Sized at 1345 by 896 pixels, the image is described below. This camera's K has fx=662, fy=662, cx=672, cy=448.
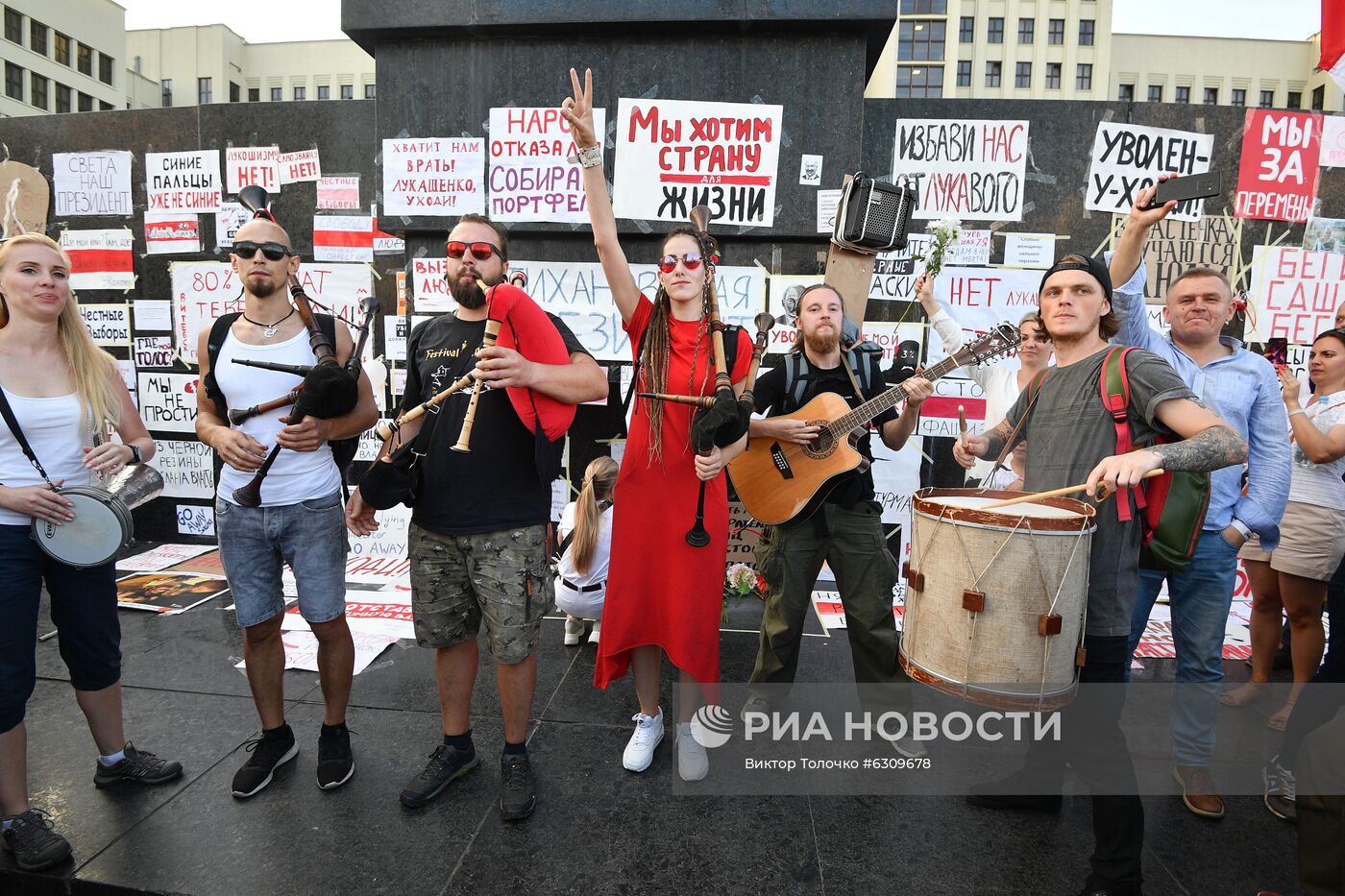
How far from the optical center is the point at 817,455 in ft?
10.6

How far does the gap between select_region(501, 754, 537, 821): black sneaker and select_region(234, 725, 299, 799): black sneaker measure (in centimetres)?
103

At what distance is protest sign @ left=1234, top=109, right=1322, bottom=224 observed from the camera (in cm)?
495

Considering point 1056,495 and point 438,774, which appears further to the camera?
point 438,774

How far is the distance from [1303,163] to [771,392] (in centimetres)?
487

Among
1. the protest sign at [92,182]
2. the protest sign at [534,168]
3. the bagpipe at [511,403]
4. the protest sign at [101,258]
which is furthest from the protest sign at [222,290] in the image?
the bagpipe at [511,403]

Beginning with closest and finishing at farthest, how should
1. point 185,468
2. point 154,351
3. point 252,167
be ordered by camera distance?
point 252,167, point 154,351, point 185,468

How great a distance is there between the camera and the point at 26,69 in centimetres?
3841

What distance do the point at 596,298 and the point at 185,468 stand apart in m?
4.33

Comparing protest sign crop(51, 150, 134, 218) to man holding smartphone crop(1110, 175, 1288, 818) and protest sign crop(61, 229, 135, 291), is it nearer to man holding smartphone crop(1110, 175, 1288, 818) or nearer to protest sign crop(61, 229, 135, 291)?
protest sign crop(61, 229, 135, 291)

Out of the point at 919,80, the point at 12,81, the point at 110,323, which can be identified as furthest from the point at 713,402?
the point at 919,80

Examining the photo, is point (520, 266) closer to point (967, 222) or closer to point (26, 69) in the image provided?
point (967, 222)

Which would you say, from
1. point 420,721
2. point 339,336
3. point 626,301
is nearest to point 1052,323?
point 626,301

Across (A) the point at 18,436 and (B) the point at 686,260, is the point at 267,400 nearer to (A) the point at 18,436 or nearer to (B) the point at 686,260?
(A) the point at 18,436

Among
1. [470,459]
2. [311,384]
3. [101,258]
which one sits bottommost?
[470,459]
